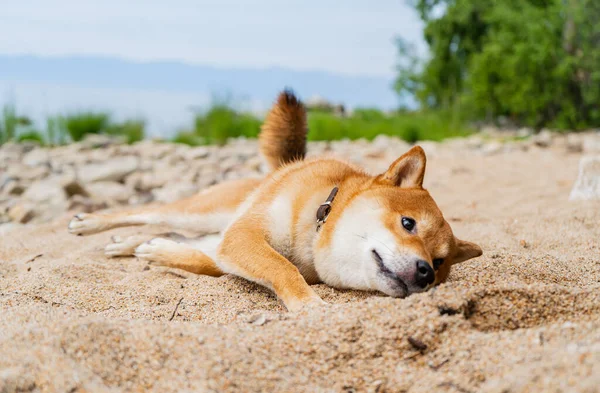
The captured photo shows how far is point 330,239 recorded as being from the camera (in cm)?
284

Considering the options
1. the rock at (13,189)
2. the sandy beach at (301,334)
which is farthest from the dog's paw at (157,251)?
the rock at (13,189)

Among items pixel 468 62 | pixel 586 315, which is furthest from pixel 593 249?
pixel 468 62

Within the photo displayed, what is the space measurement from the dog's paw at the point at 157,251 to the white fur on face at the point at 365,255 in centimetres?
98

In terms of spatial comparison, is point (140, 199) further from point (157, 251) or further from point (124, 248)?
point (157, 251)

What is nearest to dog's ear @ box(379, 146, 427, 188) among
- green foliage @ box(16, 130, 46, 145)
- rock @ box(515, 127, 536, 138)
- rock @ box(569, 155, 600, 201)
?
rock @ box(569, 155, 600, 201)

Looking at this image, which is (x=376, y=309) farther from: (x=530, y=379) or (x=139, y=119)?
(x=139, y=119)

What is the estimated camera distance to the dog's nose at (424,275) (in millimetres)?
2445

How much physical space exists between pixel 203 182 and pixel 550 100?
30.2ft

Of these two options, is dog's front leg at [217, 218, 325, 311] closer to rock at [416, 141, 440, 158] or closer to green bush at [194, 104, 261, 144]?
rock at [416, 141, 440, 158]

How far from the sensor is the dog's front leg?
2.58 meters

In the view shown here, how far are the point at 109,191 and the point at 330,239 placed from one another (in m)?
4.56

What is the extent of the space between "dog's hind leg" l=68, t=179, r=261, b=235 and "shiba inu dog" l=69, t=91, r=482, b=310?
0.10 m

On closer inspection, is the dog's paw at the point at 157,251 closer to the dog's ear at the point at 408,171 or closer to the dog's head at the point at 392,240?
the dog's head at the point at 392,240

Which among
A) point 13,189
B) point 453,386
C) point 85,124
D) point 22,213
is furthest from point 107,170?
point 453,386
